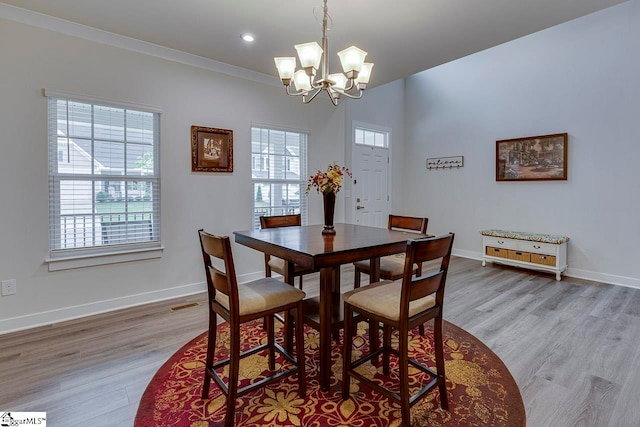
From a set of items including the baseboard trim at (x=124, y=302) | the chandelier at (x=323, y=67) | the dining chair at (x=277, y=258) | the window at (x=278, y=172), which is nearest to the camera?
the chandelier at (x=323, y=67)

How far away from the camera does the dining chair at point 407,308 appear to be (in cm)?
152

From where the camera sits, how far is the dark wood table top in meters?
1.68

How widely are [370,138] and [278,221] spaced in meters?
3.25

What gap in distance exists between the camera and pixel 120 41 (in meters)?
3.06

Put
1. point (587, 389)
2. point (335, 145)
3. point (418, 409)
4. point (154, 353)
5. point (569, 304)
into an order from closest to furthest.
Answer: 1. point (418, 409)
2. point (587, 389)
3. point (154, 353)
4. point (569, 304)
5. point (335, 145)

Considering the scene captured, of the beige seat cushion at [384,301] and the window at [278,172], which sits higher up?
the window at [278,172]

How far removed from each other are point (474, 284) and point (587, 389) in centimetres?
212

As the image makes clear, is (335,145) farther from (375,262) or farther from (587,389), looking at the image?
(587,389)

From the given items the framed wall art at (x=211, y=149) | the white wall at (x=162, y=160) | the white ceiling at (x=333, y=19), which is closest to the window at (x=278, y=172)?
the white wall at (x=162, y=160)

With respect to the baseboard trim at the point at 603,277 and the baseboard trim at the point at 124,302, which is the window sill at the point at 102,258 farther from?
the baseboard trim at the point at 603,277

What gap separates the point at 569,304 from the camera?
11.0ft

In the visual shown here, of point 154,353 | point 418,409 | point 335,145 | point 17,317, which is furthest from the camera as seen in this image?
point 335,145

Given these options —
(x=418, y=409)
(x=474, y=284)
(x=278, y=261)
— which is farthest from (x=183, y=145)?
(x=474, y=284)

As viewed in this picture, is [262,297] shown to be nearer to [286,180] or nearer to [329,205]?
[329,205]
